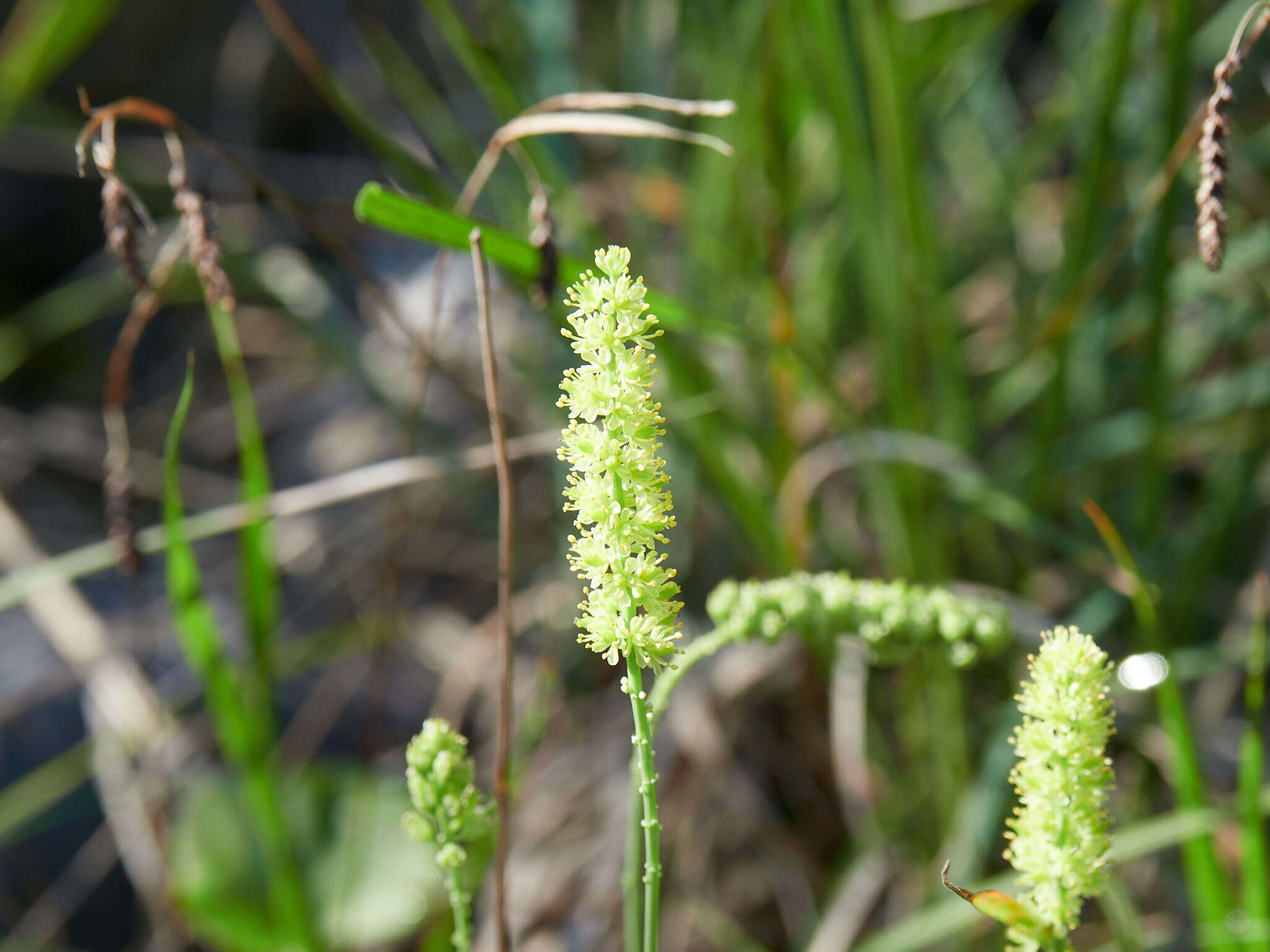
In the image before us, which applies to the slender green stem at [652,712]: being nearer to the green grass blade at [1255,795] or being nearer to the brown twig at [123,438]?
the green grass blade at [1255,795]

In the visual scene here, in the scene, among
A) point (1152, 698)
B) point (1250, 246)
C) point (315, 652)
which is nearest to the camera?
point (1250, 246)

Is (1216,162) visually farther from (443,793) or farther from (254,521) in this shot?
(254,521)

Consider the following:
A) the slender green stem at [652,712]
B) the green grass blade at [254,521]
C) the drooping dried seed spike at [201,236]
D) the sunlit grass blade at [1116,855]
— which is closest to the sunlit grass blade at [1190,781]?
the sunlit grass blade at [1116,855]

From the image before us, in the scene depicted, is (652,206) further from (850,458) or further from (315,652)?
(315,652)

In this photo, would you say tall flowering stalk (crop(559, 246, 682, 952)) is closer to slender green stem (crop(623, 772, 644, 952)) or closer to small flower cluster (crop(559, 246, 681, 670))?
small flower cluster (crop(559, 246, 681, 670))

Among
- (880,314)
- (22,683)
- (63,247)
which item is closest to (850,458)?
(880,314)

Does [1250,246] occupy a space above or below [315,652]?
above

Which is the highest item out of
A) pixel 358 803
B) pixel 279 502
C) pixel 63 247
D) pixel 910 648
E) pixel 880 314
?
pixel 63 247
